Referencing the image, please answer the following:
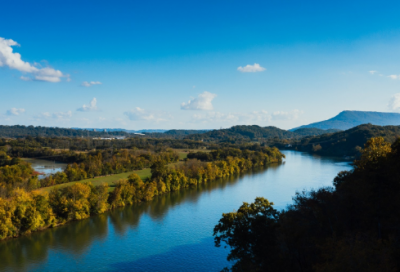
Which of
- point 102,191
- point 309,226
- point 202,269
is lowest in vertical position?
point 202,269

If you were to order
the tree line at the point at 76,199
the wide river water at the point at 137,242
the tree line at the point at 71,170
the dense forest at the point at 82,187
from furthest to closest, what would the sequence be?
1. the tree line at the point at 71,170
2. the dense forest at the point at 82,187
3. the tree line at the point at 76,199
4. the wide river water at the point at 137,242

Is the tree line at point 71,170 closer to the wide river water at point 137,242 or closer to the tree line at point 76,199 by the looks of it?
the tree line at point 76,199

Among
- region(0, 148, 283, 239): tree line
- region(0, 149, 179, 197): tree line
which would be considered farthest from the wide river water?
region(0, 149, 179, 197): tree line

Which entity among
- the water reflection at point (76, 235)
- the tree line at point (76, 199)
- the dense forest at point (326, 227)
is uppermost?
the dense forest at point (326, 227)

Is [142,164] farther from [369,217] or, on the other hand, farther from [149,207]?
[369,217]

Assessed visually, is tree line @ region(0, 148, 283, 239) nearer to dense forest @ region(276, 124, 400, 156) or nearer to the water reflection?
the water reflection

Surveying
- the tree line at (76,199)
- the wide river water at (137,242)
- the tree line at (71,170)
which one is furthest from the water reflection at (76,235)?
the tree line at (71,170)

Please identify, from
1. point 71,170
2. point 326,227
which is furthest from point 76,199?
point 326,227

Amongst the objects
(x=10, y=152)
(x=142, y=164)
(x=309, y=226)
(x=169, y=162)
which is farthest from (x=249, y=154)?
(x=10, y=152)

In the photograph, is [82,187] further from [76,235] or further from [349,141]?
[349,141]
